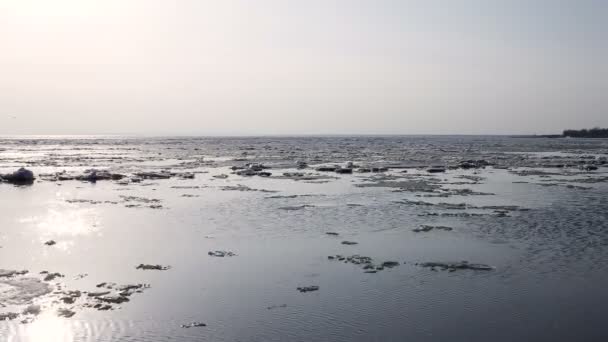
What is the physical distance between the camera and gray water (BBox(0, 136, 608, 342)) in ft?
31.7

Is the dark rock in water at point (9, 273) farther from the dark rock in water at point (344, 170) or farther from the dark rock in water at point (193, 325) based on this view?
the dark rock in water at point (344, 170)

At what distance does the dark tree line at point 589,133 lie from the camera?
174875mm

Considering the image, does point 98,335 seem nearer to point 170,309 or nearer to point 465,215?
point 170,309

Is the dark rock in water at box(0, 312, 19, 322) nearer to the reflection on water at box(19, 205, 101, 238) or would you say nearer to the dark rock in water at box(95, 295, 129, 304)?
the dark rock in water at box(95, 295, 129, 304)

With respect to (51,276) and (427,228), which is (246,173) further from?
(51,276)

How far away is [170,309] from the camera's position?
10.6 meters

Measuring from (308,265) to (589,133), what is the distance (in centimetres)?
19285

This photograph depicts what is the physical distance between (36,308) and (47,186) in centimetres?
2460

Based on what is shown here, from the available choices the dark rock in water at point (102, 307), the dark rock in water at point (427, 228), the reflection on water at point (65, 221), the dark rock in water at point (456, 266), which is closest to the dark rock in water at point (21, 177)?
the reflection on water at point (65, 221)

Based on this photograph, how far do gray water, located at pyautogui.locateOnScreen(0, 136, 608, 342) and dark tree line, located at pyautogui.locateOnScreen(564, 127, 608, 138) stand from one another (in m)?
169

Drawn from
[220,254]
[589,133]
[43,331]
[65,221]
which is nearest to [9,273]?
[43,331]

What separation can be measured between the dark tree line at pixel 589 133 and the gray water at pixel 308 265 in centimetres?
16929

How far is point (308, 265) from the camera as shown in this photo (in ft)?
45.4

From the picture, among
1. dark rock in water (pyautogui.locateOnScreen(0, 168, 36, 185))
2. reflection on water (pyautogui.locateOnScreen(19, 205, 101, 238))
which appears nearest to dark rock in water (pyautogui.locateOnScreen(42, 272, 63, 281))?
reflection on water (pyautogui.locateOnScreen(19, 205, 101, 238))
